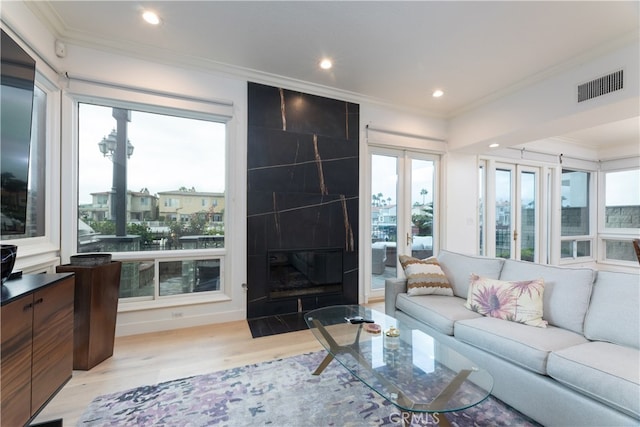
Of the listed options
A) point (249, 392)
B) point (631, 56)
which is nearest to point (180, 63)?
point (249, 392)

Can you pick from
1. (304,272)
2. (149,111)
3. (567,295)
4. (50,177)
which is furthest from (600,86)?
(50,177)

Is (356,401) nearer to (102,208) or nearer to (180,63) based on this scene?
(102,208)

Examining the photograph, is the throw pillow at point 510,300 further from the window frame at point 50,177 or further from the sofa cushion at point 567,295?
the window frame at point 50,177

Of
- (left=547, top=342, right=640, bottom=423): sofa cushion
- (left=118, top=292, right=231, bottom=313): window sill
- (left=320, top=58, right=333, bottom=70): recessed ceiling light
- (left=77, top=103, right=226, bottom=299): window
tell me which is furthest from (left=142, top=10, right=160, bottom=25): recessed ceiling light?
(left=547, top=342, right=640, bottom=423): sofa cushion

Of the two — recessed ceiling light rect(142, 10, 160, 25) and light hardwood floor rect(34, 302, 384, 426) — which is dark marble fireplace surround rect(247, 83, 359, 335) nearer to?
light hardwood floor rect(34, 302, 384, 426)

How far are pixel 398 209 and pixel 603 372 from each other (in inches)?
117

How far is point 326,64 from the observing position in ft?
9.65

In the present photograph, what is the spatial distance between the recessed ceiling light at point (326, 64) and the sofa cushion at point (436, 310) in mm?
2583

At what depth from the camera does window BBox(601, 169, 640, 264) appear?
547cm

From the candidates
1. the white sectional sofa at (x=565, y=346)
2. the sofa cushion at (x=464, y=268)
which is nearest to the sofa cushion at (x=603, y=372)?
the white sectional sofa at (x=565, y=346)

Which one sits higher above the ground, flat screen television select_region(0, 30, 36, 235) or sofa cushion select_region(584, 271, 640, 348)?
flat screen television select_region(0, 30, 36, 235)

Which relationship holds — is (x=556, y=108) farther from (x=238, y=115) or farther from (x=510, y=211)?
(x=238, y=115)

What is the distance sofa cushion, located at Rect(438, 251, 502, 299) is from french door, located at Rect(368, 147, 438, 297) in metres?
1.21

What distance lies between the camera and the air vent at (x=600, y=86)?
8.27 feet
